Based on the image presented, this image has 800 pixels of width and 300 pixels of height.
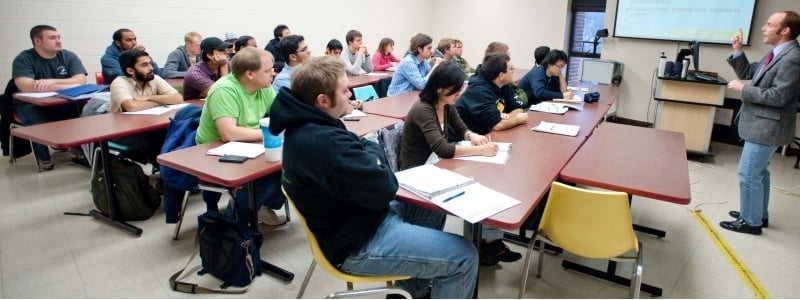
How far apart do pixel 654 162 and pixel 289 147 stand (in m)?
1.87

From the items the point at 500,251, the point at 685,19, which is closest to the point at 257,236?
the point at 500,251

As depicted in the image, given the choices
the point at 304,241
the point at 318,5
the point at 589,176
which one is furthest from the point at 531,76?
the point at 318,5

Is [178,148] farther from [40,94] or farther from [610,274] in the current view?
[610,274]

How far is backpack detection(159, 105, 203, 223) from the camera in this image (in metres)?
2.55

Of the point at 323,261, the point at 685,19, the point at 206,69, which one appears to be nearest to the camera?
the point at 323,261

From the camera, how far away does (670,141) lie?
2.79 metres

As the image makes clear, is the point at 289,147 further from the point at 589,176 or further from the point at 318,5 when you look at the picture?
the point at 318,5

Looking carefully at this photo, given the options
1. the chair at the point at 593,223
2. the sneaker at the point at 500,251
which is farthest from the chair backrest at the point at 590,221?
the sneaker at the point at 500,251

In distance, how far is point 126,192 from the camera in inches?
122

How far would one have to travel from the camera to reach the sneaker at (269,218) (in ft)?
10.4

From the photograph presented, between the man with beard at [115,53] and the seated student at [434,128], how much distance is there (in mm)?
3266

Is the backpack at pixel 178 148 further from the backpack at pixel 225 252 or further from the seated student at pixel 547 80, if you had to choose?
the seated student at pixel 547 80

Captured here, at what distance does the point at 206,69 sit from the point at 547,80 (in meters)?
2.98

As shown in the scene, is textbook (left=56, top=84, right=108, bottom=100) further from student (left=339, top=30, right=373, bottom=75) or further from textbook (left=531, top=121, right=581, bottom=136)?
textbook (left=531, top=121, right=581, bottom=136)
